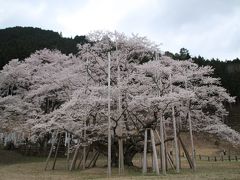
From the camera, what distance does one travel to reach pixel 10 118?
38188 mm

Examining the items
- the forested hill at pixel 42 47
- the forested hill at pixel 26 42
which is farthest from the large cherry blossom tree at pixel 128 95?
the forested hill at pixel 42 47

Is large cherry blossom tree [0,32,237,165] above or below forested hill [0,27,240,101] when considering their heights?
below

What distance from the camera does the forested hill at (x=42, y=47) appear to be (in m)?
52.6

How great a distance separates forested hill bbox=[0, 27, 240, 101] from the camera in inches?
2069

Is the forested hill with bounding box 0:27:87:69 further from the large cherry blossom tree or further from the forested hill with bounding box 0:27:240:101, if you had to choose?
the large cherry blossom tree

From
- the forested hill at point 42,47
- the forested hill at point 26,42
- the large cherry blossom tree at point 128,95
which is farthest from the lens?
the forested hill at point 42,47

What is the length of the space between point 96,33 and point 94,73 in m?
2.98

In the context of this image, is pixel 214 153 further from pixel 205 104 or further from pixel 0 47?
pixel 0 47

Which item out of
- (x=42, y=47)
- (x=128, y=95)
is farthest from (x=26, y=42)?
(x=128, y=95)

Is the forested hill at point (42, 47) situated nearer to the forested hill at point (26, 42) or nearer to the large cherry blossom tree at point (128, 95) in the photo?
the forested hill at point (26, 42)

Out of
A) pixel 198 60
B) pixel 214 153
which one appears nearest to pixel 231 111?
pixel 198 60

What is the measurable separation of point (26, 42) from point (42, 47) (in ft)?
12.8

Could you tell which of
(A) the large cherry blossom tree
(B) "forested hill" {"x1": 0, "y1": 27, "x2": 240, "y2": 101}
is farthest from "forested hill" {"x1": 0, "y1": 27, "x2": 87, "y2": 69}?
(A) the large cherry blossom tree

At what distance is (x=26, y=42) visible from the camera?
57938 mm
